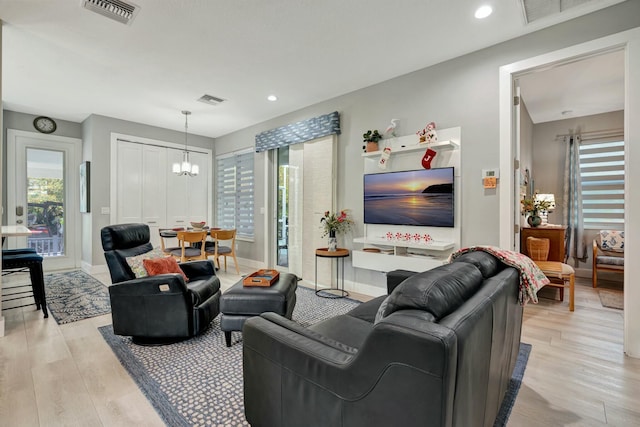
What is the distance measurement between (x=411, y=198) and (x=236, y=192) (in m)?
3.89

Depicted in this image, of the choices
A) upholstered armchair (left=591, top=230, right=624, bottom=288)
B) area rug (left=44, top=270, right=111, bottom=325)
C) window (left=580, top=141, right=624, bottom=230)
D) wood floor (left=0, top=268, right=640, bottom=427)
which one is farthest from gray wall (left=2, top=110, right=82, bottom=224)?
window (left=580, top=141, right=624, bottom=230)

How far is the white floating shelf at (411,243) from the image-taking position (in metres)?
3.17

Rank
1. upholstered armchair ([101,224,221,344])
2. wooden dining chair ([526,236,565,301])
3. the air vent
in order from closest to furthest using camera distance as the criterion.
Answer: upholstered armchair ([101,224,221,344])
wooden dining chair ([526,236,565,301])
the air vent

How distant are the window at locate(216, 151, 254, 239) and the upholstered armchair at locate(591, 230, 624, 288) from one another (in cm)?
542

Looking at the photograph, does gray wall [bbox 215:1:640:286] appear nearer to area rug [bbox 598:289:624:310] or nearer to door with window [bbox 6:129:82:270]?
area rug [bbox 598:289:624:310]

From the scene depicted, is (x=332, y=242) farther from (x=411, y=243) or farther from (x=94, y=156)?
(x=94, y=156)

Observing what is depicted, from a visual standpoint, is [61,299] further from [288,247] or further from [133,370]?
[288,247]

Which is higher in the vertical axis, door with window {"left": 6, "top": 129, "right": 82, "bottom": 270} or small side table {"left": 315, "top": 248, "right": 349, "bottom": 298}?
door with window {"left": 6, "top": 129, "right": 82, "bottom": 270}

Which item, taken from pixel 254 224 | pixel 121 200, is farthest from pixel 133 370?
pixel 121 200

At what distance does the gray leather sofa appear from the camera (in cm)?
84

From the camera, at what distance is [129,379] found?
6.47 feet

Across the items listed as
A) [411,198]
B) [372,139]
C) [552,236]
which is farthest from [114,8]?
[552,236]

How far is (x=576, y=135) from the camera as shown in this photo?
17.1 ft

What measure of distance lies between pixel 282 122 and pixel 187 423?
14.5 ft
